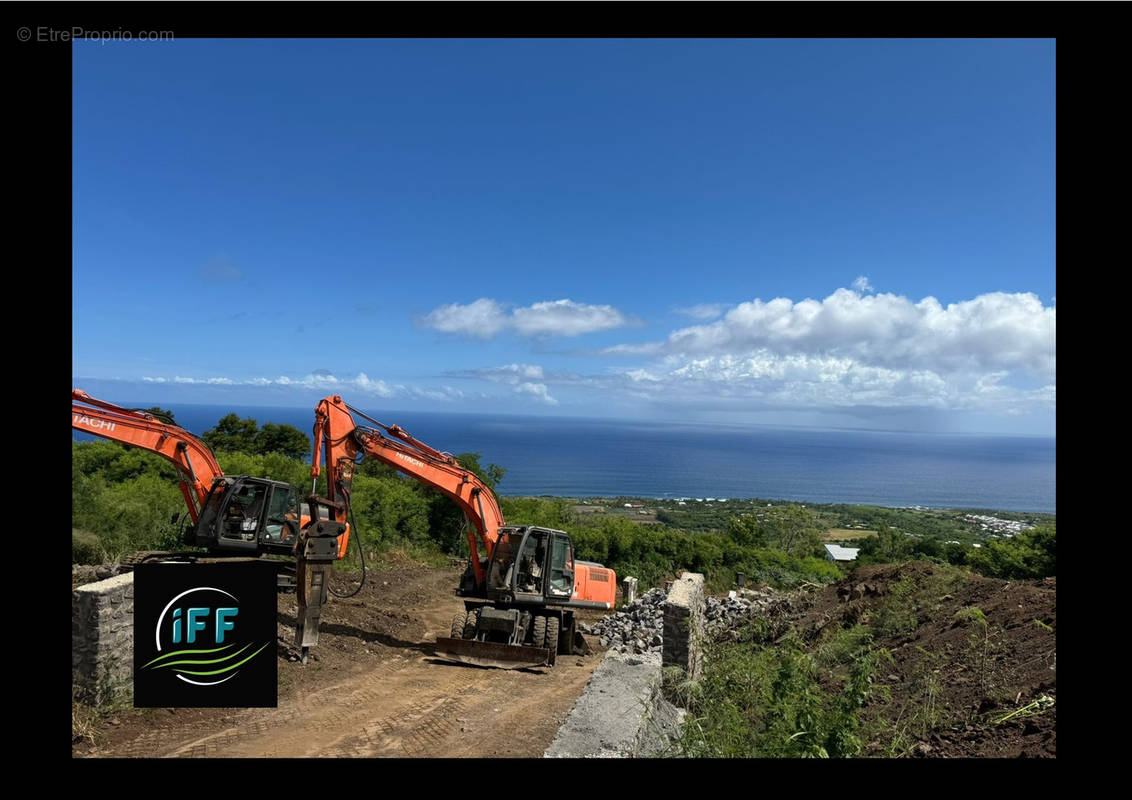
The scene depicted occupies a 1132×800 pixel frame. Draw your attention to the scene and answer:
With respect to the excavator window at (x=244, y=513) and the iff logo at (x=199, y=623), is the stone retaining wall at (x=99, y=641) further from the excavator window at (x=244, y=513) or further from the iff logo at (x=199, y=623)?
the excavator window at (x=244, y=513)

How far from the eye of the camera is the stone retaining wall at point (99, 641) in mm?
6324

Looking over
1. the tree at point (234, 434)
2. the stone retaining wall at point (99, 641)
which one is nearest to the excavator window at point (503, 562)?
the stone retaining wall at point (99, 641)

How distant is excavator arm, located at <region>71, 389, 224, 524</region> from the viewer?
408 inches

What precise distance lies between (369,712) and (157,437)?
7.55 metres

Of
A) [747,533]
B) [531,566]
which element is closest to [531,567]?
[531,566]

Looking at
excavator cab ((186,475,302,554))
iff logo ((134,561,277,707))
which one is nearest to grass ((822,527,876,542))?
excavator cab ((186,475,302,554))

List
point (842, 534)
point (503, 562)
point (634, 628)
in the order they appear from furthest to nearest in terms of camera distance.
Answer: point (842, 534) < point (634, 628) < point (503, 562)

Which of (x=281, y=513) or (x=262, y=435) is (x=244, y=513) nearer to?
(x=281, y=513)

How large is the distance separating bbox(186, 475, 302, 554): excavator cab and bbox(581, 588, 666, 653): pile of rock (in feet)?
22.6

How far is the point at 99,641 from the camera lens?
632 centimetres

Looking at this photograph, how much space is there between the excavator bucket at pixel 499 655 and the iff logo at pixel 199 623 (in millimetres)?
5768
